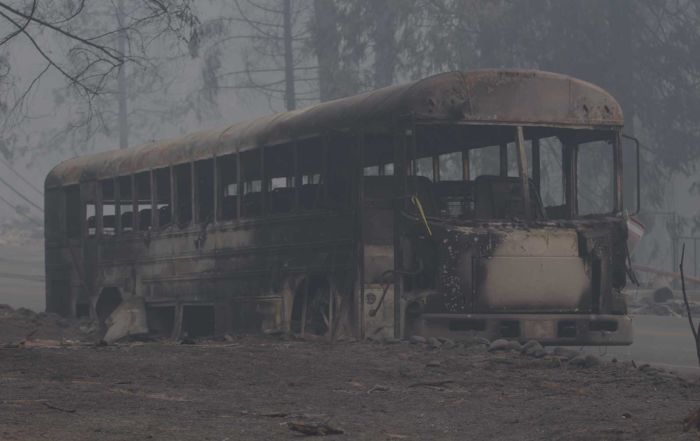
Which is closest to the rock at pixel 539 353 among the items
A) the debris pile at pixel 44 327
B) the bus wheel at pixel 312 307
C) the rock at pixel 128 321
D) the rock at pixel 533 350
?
the rock at pixel 533 350

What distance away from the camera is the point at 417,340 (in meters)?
14.6

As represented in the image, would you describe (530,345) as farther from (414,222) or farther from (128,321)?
(128,321)

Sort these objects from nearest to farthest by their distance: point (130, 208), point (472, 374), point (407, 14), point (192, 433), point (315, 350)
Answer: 1. point (192, 433)
2. point (472, 374)
3. point (315, 350)
4. point (130, 208)
5. point (407, 14)

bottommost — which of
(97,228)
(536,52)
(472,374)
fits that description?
(472,374)

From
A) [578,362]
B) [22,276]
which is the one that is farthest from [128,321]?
[22,276]

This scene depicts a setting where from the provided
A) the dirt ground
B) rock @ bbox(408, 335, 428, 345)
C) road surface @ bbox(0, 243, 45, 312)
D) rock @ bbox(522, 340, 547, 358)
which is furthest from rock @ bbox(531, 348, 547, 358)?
road surface @ bbox(0, 243, 45, 312)

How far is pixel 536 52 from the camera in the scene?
39719mm

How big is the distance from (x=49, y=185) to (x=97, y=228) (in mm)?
2211

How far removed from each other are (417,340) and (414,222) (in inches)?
45.6

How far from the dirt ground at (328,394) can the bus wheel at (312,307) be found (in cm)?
52

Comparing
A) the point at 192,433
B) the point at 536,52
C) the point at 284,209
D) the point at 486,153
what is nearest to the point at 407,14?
the point at 536,52

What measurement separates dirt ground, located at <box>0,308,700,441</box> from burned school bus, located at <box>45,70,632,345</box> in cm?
64

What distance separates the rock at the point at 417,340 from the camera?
47.5 ft

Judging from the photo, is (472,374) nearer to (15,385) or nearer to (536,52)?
(15,385)
